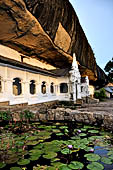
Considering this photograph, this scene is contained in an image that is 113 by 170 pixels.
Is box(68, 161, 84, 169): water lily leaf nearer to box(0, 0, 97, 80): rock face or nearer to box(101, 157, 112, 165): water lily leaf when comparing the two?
box(101, 157, 112, 165): water lily leaf

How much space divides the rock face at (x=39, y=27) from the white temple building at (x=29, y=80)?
108cm

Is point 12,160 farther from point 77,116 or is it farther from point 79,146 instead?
point 77,116

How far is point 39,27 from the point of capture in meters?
9.06

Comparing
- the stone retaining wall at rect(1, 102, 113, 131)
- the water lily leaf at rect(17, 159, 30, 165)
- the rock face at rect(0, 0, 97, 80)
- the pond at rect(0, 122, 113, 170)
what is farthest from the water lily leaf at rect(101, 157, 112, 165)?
the rock face at rect(0, 0, 97, 80)

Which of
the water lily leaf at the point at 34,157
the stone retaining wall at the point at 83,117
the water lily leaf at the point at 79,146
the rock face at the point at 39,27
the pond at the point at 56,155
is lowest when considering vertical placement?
the pond at the point at 56,155

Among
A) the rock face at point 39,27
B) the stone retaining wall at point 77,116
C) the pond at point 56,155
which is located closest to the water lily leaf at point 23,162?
the pond at point 56,155

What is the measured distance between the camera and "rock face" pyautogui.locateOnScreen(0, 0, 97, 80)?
7.44m

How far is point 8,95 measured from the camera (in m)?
8.75

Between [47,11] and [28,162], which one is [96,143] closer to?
[28,162]

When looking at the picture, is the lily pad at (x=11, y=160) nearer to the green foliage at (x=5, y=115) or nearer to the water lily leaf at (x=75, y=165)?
the water lily leaf at (x=75, y=165)

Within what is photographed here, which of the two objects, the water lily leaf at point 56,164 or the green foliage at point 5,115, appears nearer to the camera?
the water lily leaf at point 56,164

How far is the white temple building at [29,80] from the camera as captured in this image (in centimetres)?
862

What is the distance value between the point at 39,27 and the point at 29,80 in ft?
14.3

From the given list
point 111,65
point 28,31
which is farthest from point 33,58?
point 111,65
